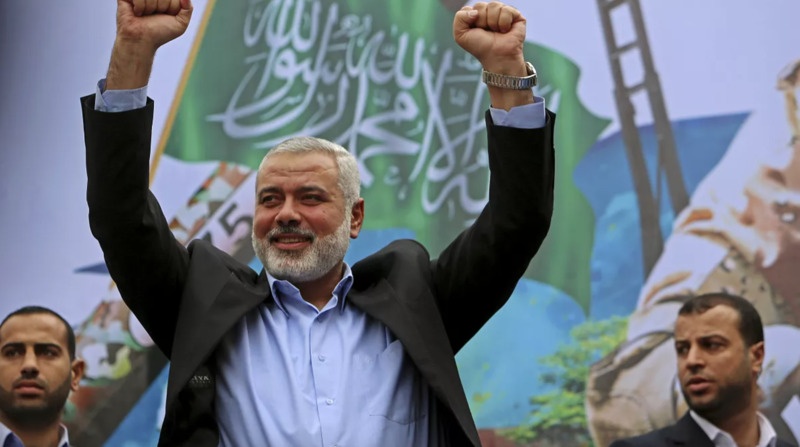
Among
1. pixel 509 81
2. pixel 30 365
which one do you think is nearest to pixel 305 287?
pixel 509 81

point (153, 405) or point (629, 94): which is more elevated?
point (629, 94)

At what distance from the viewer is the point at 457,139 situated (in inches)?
168

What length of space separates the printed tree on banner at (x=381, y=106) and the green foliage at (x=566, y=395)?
22cm

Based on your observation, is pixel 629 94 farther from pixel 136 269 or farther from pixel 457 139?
pixel 136 269

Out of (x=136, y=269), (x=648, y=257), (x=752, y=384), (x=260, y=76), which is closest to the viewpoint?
(x=136, y=269)

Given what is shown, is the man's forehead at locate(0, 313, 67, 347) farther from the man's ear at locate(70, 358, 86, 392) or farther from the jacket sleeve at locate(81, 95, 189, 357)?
the jacket sleeve at locate(81, 95, 189, 357)

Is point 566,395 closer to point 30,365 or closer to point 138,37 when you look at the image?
point 30,365

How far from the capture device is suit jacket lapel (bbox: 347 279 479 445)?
6.70 ft

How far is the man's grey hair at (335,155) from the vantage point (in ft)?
7.50

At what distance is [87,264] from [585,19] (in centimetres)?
203

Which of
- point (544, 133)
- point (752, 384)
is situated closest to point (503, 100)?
point (544, 133)

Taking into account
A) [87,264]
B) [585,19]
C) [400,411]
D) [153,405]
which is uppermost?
[585,19]

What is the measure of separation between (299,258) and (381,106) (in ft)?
7.21

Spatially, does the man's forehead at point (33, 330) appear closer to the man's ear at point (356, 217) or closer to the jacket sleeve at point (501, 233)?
the man's ear at point (356, 217)
